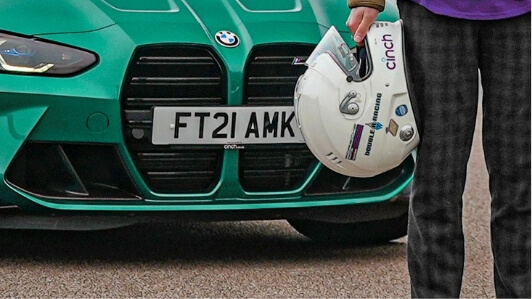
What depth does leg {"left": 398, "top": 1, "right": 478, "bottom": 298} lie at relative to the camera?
3.65 metres

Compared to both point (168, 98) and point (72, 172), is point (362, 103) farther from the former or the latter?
point (72, 172)

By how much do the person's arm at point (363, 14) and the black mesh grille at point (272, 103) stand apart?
1573 millimetres

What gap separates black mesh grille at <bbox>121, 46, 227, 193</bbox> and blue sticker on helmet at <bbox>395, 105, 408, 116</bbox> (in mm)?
1594

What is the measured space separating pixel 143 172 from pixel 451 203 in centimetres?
192

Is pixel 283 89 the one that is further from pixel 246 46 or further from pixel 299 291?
pixel 299 291

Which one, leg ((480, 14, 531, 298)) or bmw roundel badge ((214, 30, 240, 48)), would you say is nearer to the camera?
leg ((480, 14, 531, 298))

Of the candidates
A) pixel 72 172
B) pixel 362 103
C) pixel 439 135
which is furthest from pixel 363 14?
pixel 72 172

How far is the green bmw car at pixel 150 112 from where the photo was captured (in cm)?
518

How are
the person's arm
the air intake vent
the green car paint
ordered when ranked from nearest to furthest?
the person's arm → the green car paint → the air intake vent

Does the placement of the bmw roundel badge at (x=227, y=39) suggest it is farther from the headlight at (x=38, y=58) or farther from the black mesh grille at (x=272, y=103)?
the headlight at (x=38, y=58)

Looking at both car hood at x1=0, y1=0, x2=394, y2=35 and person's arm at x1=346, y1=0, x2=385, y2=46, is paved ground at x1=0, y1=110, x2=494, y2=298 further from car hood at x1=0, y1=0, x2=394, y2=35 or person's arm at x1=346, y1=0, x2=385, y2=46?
person's arm at x1=346, y1=0, x2=385, y2=46

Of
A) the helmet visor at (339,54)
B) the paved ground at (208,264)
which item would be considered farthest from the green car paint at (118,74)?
the helmet visor at (339,54)

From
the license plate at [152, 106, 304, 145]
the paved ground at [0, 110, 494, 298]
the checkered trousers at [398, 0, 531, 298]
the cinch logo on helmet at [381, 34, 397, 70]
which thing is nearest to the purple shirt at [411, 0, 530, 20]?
the checkered trousers at [398, 0, 531, 298]

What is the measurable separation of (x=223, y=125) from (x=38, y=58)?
0.74 meters
